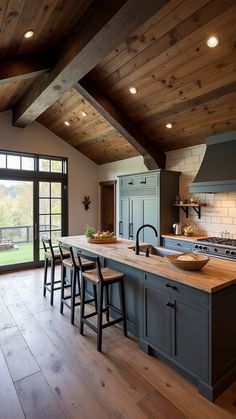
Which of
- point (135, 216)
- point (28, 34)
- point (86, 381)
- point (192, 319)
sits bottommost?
point (86, 381)

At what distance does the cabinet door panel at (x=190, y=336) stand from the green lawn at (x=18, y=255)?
4527 mm

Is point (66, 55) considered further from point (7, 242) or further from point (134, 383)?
point (7, 242)

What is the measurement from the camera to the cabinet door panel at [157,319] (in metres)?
2.30

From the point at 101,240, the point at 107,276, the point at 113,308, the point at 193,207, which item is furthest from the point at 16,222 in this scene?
the point at 193,207

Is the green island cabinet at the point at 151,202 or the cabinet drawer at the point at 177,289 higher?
the green island cabinet at the point at 151,202

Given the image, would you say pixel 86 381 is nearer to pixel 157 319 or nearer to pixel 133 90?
pixel 157 319

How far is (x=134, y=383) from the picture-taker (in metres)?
2.14

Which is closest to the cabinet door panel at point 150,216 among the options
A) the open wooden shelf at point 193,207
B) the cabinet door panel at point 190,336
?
the open wooden shelf at point 193,207

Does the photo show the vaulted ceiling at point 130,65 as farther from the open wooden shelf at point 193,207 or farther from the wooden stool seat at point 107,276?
the wooden stool seat at point 107,276

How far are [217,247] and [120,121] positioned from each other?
8.97ft

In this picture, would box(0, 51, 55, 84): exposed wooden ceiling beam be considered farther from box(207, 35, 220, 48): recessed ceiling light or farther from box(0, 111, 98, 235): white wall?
box(0, 111, 98, 235): white wall

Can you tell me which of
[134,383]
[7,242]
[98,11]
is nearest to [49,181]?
[7,242]

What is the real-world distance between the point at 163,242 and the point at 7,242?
3553 mm

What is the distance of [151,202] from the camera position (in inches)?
191
